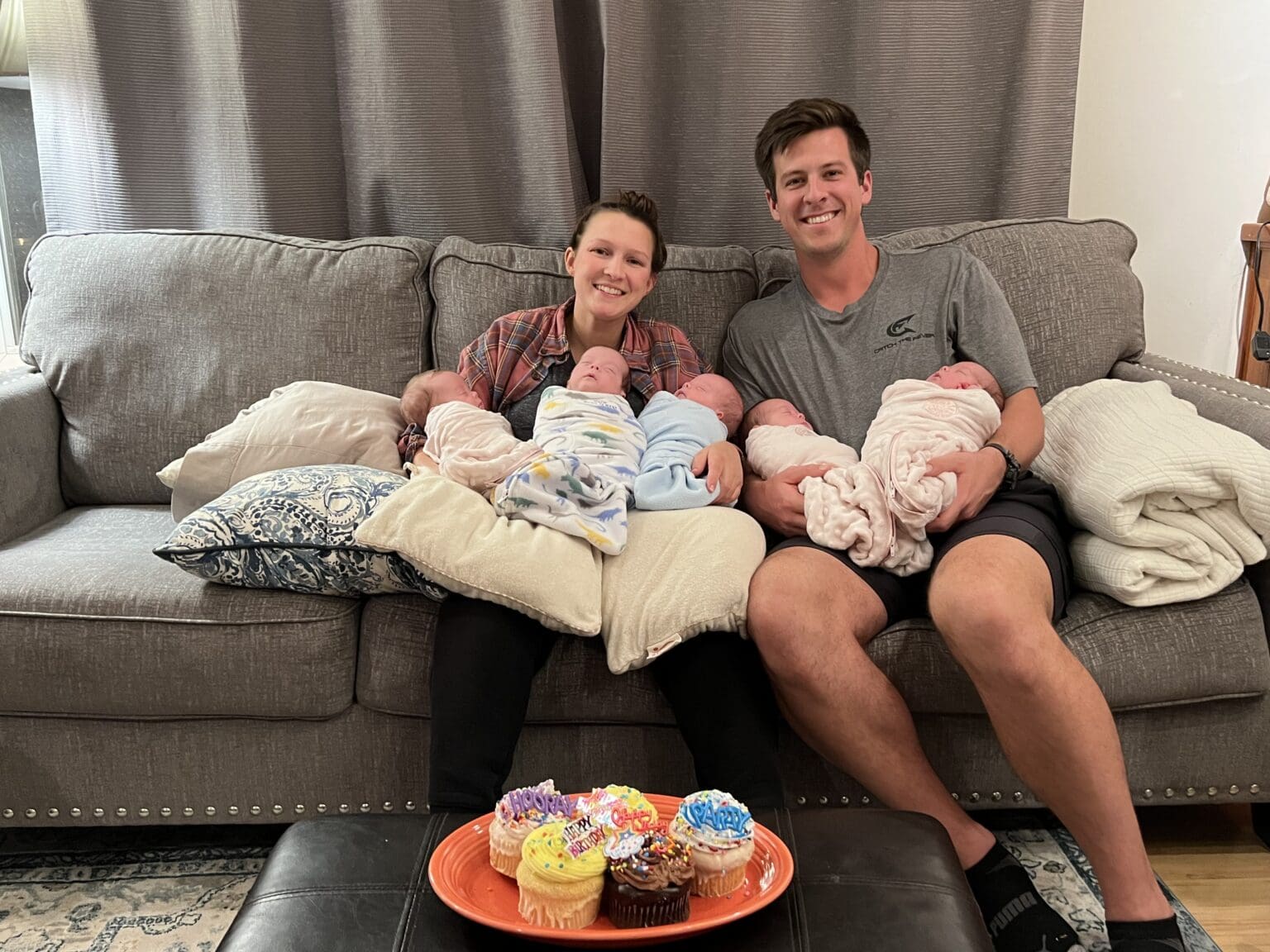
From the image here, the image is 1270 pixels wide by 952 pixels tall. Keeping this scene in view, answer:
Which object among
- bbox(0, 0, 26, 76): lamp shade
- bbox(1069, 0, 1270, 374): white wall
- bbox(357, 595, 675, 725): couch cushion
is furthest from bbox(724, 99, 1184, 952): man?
bbox(0, 0, 26, 76): lamp shade

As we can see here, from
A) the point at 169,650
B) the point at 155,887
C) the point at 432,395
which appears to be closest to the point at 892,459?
the point at 432,395

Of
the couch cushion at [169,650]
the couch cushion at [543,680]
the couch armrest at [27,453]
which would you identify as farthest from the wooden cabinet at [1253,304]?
the couch armrest at [27,453]

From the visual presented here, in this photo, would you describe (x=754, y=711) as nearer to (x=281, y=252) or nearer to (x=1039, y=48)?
(x=281, y=252)

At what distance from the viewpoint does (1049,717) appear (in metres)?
1.39

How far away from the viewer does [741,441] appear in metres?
2.01

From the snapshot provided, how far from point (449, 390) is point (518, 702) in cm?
67

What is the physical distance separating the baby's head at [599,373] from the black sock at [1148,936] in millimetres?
1087

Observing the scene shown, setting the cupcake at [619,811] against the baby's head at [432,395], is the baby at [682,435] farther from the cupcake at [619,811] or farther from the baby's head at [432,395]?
the cupcake at [619,811]

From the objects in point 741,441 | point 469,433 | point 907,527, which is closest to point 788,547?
point 907,527

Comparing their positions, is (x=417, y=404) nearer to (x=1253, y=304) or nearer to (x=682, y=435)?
(x=682, y=435)

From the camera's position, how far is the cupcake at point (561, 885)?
926mm

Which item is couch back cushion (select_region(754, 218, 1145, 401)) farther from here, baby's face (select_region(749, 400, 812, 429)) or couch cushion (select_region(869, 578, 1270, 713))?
couch cushion (select_region(869, 578, 1270, 713))

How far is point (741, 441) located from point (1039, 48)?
118cm

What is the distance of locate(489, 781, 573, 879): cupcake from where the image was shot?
3.28 feet
